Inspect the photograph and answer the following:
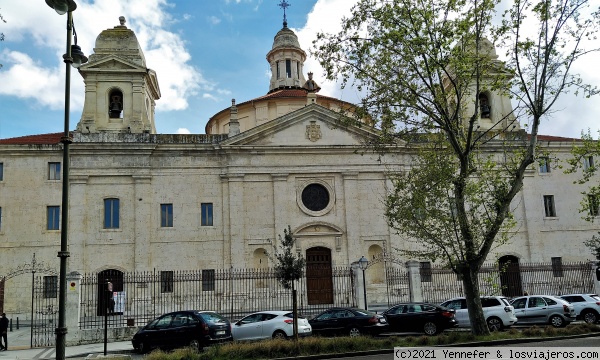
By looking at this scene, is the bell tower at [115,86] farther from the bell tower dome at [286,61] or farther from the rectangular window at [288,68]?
the rectangular window at [288,68]

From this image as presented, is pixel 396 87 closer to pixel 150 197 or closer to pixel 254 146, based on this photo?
pixel 254 146

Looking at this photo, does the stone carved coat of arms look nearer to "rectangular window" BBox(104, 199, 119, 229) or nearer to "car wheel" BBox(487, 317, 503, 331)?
"rectangular window" BBox(104, 199, 119, 229)

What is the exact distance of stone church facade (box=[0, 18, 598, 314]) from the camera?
30281 millimetres

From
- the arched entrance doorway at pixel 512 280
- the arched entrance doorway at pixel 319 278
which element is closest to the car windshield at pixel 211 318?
the arched entrance doorway at pixel 319 278

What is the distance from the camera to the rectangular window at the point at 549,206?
34656mm

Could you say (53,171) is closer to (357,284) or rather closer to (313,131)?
(313,131)

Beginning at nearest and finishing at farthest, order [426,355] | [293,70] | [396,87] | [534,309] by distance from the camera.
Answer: [426,355] → [396,87] → [534,309] → [293,70]

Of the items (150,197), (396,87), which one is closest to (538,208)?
(396,87)

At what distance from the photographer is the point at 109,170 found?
31.2 m

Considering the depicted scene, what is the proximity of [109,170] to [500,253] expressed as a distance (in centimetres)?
2389

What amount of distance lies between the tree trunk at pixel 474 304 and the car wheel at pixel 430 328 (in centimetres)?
276

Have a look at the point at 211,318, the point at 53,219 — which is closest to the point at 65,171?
the point at 211,318

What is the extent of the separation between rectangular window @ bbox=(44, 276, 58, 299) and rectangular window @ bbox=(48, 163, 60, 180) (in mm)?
5597

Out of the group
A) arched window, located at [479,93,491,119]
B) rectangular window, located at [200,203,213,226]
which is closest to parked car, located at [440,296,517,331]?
rectangular window, located at [200,203,213,226]
